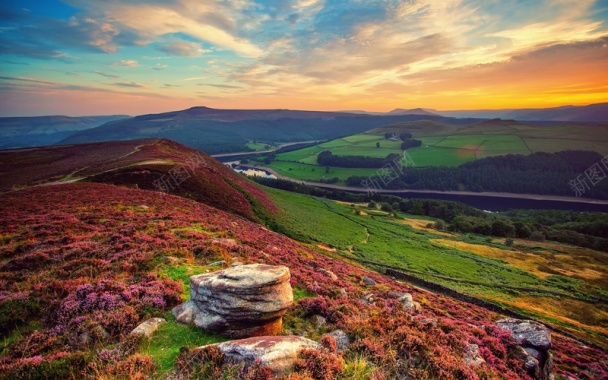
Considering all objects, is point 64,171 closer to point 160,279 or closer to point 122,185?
point 122,185

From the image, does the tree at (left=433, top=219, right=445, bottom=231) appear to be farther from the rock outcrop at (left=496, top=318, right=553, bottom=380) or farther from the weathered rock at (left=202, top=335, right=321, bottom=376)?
the weathered rock at (left=202, top=335, right=321, bottom=376)

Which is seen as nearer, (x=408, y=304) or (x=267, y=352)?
(x=267, y=352)

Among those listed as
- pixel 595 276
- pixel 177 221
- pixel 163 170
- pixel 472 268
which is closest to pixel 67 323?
pixel 177 221

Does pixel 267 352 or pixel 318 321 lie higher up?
pixel 267 352

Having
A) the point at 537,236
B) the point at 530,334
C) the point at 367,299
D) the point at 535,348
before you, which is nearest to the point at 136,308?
the point at 367,299

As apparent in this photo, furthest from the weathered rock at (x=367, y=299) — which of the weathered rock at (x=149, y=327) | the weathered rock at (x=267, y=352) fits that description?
the weathered rock at (x=149, y=327)

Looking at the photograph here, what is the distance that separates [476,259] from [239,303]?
63999 millimetres

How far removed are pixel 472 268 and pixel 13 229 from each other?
65703 mm

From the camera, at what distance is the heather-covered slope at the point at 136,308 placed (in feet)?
31.3

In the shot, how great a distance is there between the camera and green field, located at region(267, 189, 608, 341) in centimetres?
3953

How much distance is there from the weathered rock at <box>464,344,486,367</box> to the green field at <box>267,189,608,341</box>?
1175 inches

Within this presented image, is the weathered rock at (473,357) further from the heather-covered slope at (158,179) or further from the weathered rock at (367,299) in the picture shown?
the heather-covered slope at (158,179)

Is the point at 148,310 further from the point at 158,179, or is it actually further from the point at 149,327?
the point at 158,179

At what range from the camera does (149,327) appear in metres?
10.8
